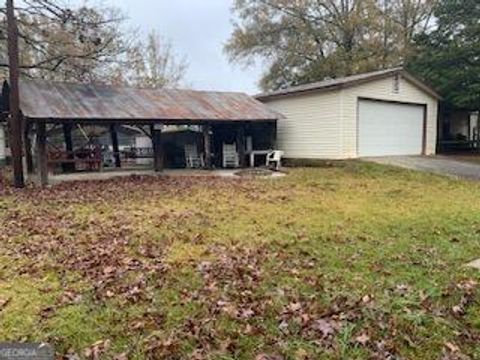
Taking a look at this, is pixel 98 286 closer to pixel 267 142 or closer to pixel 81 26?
pixel 81 26

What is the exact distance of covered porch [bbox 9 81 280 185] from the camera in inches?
636

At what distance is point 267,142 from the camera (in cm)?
2252

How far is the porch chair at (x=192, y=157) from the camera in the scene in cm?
2166

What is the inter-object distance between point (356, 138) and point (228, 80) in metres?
35.1

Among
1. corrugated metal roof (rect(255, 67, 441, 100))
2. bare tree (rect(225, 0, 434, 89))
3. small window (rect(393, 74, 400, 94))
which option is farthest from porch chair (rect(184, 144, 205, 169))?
bare tree (rect(225, 0, 434, 89))

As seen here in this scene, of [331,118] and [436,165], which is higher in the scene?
[331,118]

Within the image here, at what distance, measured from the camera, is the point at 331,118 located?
19.4 meters

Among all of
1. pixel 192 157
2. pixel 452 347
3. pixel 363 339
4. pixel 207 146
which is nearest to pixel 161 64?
pixel 192 157

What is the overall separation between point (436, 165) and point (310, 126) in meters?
5.03

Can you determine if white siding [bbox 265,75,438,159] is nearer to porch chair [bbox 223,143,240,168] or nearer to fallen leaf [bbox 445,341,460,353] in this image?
porch chair [bbox 223,143,240,168]

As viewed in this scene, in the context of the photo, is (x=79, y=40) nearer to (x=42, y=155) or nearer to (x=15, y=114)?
(x=42, y=155)

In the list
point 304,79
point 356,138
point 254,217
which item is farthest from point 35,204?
point 304,79

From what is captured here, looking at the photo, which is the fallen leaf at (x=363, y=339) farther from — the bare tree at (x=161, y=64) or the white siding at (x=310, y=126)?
Result: the bare tree at (x=161, y=64)

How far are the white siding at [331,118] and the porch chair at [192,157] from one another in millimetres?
3633
